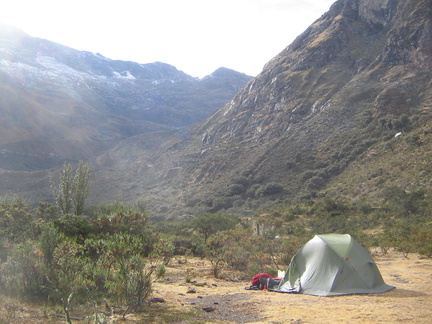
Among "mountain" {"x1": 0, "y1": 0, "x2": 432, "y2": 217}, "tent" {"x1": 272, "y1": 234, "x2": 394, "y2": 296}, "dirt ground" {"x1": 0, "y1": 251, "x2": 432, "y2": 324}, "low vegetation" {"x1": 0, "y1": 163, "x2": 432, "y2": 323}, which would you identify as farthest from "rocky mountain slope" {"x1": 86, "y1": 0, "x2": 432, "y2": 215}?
"dirt ground" {"x1": 0, "y1": 251, "x2": 432, "y2": 324}

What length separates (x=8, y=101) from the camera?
103688 millimetres

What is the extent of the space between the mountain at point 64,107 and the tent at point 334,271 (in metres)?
86.6

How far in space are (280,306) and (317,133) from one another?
159ft

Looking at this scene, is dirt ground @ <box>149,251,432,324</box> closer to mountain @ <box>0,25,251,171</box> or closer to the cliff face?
the cliff face

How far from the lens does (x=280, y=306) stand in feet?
31.0

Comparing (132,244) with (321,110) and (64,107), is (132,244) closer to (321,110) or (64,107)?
(321,110)

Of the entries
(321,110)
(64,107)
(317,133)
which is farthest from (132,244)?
(64,107)

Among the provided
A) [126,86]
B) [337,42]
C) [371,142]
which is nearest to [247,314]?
[371,142]

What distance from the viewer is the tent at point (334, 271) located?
10.6 metres

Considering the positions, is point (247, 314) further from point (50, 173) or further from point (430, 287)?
point (50, 173)

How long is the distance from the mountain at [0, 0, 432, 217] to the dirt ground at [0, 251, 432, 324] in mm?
23751

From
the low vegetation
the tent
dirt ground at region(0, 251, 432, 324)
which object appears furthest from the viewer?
the tent

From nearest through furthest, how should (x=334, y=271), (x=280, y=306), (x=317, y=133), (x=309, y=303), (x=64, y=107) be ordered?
1. (x=280, y=306)
2. (x=309, y=303)
3. (x=334, y=271)
4. (x=317, y=133)
5. (x=64, y=107)

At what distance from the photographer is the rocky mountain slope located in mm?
42719
